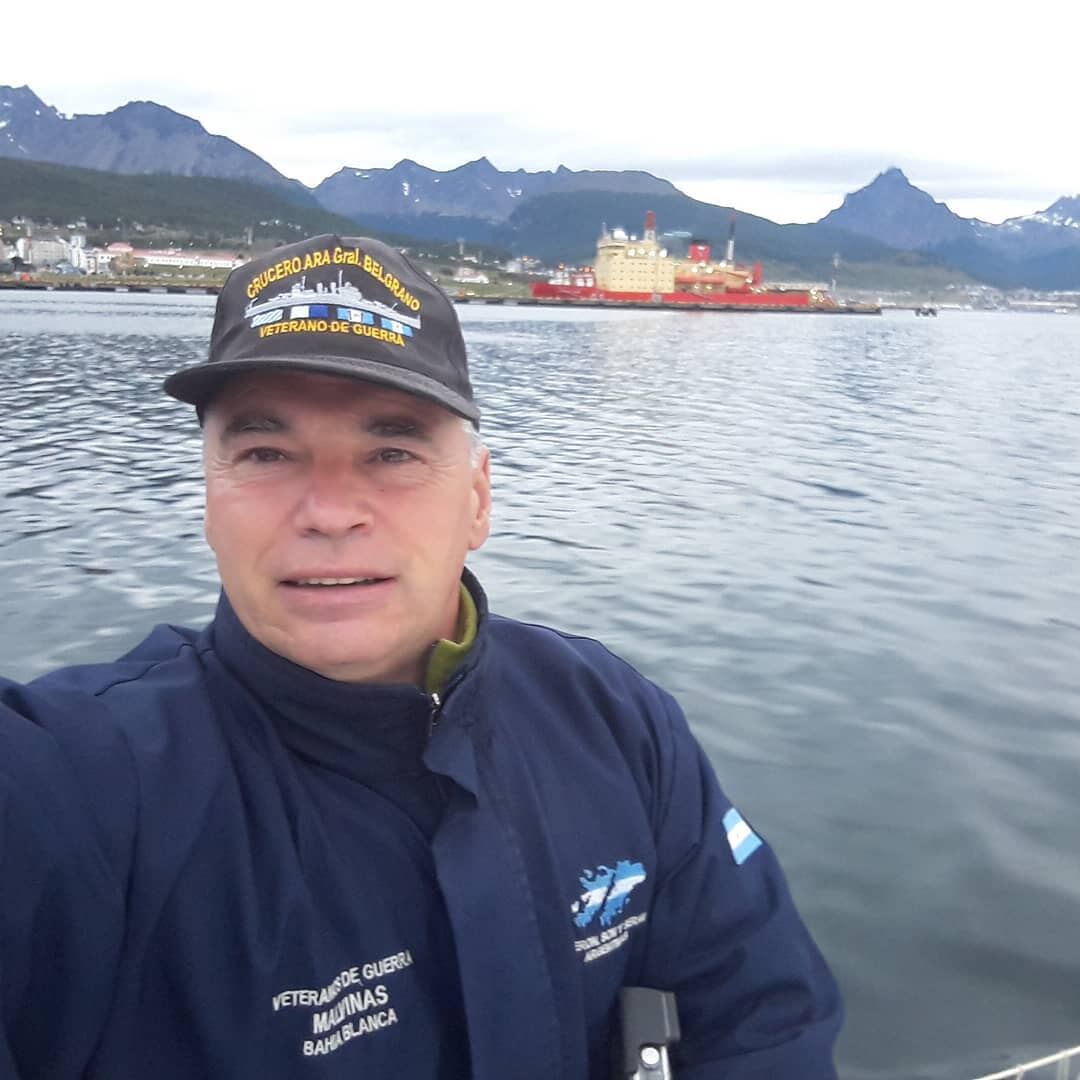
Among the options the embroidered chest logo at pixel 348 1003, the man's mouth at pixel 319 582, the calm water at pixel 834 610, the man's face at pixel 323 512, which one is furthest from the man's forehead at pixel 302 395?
the calm water at pixel 834 610

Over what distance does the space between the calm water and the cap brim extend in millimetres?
3141

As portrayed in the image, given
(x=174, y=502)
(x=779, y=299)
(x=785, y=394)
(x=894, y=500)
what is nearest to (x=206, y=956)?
(x=174, y=502)

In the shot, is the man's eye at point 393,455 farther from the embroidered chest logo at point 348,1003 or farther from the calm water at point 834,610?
the calm water at point 834,610

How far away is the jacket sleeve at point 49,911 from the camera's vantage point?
47.9 inches

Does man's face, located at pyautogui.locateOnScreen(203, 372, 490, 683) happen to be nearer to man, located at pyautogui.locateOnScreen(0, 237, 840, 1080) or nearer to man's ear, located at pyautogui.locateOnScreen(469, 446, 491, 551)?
man, located at pyautogui.locateOnScreen(0, 237, 840, 1080)

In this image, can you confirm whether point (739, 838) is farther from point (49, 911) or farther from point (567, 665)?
point (49, 911)

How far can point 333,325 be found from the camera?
4.95 ft

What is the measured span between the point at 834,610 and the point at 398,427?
723cm

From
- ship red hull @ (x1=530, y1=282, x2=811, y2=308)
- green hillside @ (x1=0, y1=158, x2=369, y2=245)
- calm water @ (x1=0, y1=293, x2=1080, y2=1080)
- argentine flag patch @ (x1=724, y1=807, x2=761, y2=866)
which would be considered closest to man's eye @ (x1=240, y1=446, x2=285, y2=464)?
argentine flag patch @ (x1=724, y1=807, x2=761, y2=866)

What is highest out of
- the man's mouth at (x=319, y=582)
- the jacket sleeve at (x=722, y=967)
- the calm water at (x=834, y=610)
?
the man's mouth at (x=319, y=582)

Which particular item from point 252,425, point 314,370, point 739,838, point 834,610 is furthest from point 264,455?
point 834,610

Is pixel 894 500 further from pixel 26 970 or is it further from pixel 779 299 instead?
pixel 779 299

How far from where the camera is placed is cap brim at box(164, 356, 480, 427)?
1436 millimetres

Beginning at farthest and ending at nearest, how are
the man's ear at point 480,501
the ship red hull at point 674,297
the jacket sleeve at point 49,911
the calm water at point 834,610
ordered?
1. the ship red hull at point 674,297
2. the calm water at point 834,610
3. the man's ear at point 480,501
4. the jacket sleeve at point 49,911
